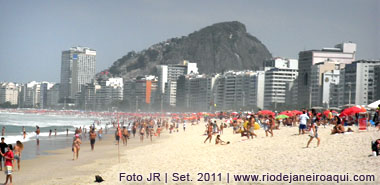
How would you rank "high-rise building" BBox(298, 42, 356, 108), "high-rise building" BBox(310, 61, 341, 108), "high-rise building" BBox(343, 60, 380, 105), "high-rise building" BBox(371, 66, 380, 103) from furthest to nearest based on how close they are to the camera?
"high-rise building" BBox(298, 42, 356, 108) < "high-rise building" BBox(310, 61, 341, 108) < "high-rise building" BBox(343, 60, 380, 105) < "high-rise building" BBox(371, 66, 380, 103)

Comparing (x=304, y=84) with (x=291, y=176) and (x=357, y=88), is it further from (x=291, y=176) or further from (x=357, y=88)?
(x=291, y=176)

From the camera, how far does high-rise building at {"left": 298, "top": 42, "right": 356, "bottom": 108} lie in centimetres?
11122

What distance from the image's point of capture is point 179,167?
16.4 metres

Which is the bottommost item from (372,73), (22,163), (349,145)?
(22,163)

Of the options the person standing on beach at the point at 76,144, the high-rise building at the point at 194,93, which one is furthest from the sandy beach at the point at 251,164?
the high-rise building at the point at 194,93

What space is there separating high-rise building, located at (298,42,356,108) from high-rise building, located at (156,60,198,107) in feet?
206

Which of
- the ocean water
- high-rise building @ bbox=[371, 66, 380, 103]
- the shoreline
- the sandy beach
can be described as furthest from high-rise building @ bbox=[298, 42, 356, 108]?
the sandy beach

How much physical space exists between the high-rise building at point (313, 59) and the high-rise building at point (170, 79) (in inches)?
2471

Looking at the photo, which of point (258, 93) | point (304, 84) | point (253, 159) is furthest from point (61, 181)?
point (258, 93)

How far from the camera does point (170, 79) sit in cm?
18638

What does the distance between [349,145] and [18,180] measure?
34.8ft

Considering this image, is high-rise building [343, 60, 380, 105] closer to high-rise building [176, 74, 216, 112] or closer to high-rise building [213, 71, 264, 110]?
high-rise building [213, 71, 264, 110]

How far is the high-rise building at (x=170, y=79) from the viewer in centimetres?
17525

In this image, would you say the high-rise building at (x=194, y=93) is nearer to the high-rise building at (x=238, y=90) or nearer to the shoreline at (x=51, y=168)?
the high-rise building at (x=238, y=90)
